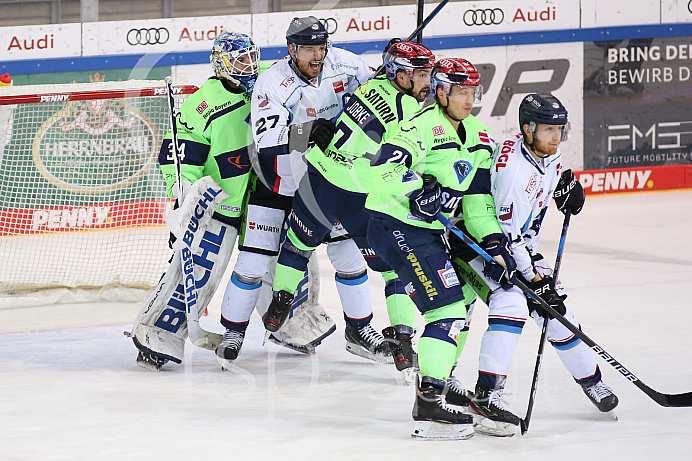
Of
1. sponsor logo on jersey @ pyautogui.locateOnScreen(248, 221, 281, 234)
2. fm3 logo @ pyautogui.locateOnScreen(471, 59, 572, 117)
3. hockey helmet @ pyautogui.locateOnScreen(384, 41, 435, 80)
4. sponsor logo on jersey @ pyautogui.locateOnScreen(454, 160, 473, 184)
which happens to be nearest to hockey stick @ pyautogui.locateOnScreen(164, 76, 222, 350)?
sponsor logo on jersey @ pyautogui.locateOnScreen(248, 221, 281, 234)

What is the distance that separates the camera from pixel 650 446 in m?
3.05

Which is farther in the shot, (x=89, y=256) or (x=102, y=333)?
(x=89, y=256)

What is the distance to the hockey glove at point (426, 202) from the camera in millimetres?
3252

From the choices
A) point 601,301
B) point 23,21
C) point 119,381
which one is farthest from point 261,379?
point 23,21

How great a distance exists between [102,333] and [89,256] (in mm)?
1287

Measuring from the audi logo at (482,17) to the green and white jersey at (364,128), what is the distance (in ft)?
16.6

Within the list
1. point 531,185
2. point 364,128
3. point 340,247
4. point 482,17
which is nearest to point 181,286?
point 340,247

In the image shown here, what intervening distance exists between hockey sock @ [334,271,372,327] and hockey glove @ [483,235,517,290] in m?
1.08

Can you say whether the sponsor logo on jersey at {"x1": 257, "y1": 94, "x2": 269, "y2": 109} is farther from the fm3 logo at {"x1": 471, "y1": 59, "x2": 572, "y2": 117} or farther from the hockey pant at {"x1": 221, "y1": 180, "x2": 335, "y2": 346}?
the fm3 logo at {"x1": 471, "y1": 59, "x2": 572, "y2": 117}

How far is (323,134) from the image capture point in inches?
149

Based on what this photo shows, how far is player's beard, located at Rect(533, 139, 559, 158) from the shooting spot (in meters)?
3.33

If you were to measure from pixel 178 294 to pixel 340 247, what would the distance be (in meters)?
0.72

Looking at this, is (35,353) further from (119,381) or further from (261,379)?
(261,379)

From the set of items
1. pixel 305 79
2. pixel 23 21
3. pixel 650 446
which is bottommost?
pixel 650 446
